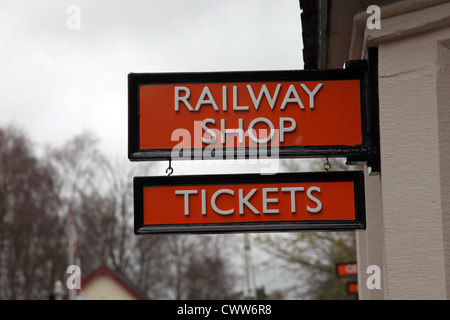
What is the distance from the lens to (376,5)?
15.0 ft

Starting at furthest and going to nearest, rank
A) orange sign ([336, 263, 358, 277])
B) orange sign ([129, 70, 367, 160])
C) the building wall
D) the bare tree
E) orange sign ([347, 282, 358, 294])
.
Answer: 1. the bare tree
2. orange sign ([347, 282, 358, 294])
3. orange sign ([336, 263, 358, 277])
4. orange sign ([129, 70, 367, 160])
5. the building wall

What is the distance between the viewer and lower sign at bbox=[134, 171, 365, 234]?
457 cm

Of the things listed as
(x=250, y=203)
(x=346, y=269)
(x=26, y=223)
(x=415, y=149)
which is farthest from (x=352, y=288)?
(x=26, y=223)

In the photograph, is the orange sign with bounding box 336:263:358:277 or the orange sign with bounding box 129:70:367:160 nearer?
the orange sign with bounding box 129:70:367:160

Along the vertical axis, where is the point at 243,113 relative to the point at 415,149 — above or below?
above

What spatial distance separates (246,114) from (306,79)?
371 mm

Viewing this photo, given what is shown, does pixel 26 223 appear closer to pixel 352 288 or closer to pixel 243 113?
pixel 352 288

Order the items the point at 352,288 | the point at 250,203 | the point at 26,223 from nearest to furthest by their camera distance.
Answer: the point at 250,203 → the point at 352,288 → the point at 26,223

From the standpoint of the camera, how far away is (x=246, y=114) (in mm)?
4691

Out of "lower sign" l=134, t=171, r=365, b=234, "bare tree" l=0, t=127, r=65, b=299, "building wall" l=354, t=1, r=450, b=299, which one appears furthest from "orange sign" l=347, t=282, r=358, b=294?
"bare tree" l=0, t=127, r=65, b=299

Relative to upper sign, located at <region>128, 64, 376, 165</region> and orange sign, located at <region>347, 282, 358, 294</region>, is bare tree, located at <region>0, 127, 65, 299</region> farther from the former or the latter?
upper sign, located at <region>128, 64, 376, 165</region>

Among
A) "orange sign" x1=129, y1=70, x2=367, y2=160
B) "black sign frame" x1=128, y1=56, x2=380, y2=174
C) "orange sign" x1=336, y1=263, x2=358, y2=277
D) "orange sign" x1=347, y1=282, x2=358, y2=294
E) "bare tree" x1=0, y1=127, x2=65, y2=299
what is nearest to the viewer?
"black sign frame" x1=128, y1=56, x2=380, y2=174

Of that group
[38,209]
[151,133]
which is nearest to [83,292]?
[38,209]
